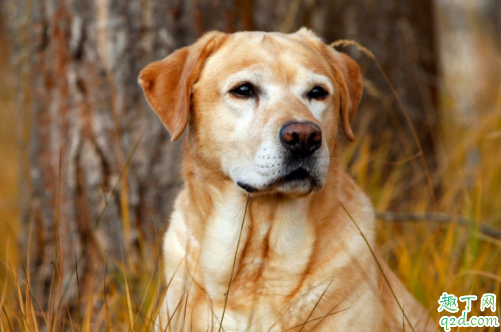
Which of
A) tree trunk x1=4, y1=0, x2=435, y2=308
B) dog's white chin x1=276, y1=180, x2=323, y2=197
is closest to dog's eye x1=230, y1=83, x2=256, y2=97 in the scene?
dog's white chin x1=276, y1=180, x2=323, y2=197

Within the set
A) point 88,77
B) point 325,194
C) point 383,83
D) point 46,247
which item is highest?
point 88,77

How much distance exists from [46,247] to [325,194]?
2.24 meters

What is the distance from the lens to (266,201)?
9.09 feet

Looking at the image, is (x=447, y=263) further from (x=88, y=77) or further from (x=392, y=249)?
(x=88, y=77)

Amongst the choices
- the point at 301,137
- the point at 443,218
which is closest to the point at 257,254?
the point at 301,137

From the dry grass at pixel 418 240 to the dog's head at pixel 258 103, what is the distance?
24.4 inches

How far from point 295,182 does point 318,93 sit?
0.58 m

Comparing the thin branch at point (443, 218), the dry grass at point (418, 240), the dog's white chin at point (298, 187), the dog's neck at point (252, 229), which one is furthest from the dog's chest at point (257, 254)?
the thin branch at point (443, 218)

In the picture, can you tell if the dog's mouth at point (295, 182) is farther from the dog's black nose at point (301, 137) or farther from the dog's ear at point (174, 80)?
the dog's ear at point (174, 80)

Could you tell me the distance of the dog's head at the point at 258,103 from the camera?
246cm

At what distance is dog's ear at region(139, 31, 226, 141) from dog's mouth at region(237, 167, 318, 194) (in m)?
0.58

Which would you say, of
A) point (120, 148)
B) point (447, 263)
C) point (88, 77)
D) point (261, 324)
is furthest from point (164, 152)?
point (447, 263)

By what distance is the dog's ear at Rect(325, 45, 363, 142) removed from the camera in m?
2.98

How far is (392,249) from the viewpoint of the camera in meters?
3.84
